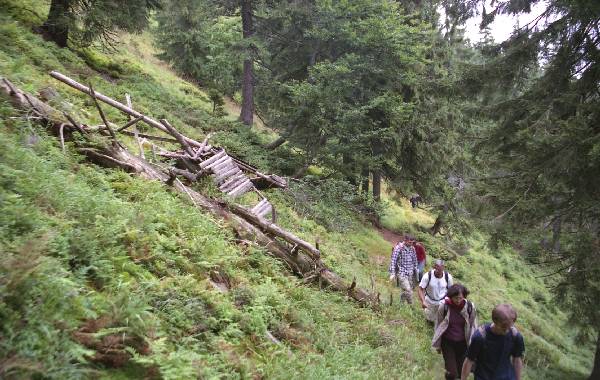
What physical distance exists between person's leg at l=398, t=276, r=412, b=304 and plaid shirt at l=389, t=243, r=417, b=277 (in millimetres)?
104

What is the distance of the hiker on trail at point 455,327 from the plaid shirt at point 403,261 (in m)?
4.12

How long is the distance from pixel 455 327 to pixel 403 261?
14.4ft

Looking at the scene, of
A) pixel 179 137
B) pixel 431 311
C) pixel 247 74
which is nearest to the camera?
pixel 431 311

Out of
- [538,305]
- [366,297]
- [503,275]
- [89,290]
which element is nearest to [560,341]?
[538,305]

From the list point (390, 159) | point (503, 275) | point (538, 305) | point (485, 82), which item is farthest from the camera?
point (503, 275)

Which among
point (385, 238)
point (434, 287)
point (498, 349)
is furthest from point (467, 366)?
point (385, 238)

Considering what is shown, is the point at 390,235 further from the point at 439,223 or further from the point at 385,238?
the point at 439,223

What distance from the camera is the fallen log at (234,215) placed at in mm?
7145

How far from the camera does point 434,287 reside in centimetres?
873

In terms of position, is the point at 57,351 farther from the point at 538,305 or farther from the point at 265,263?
the point at 538,305

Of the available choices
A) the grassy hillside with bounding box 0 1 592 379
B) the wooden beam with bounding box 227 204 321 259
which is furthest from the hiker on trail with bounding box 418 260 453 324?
the wooden beam with bounding box 227 204 321 259

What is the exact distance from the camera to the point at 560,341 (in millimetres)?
17625

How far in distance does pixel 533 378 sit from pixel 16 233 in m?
11.7

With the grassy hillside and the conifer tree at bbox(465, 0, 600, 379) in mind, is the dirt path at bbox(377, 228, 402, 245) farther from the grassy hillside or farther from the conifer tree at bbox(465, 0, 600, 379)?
the grassy hillside
